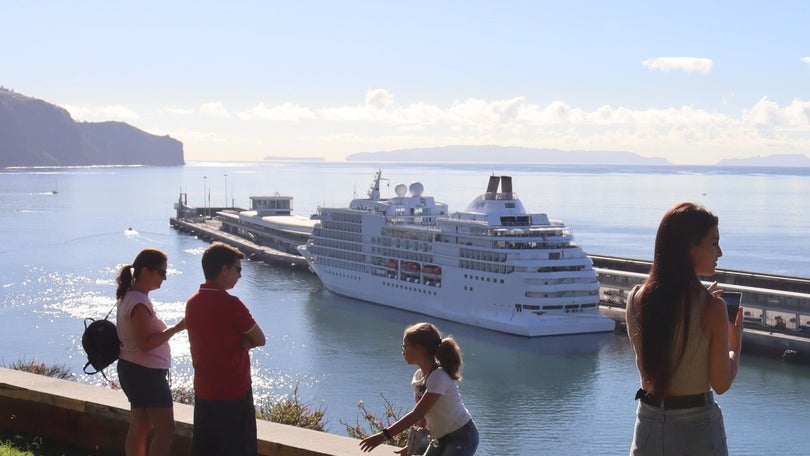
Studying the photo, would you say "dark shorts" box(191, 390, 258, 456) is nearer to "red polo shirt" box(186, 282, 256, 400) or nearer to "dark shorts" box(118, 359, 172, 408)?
"red polo shirt" box(186, 282, 256, 400)

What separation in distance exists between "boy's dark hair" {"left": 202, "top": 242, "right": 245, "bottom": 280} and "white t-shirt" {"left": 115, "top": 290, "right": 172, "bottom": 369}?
0.76 m

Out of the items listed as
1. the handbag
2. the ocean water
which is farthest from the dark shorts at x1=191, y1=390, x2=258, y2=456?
the ocean water

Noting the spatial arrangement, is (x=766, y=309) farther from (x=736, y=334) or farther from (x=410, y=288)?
(x=736, y=334)

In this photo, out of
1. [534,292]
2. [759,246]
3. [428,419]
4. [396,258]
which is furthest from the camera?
[759,246]

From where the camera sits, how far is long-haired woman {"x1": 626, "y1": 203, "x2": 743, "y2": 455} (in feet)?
11.8

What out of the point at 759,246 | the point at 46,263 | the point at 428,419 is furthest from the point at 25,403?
the point at 759,246

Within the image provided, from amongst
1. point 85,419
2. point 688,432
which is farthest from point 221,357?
point 688,432

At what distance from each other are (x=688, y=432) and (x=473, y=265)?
33.4 metres

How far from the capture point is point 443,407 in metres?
4.88

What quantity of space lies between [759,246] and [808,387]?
163 feet

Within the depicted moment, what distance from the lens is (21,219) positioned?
87938mm

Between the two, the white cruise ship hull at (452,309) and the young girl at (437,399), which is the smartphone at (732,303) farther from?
the white cruise ship hull at (452,309)

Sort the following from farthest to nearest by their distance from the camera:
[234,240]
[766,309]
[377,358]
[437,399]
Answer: [234,240]
[766,309]
[377,358]
[437,399]

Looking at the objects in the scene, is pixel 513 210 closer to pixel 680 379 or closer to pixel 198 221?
pixel 680 379
